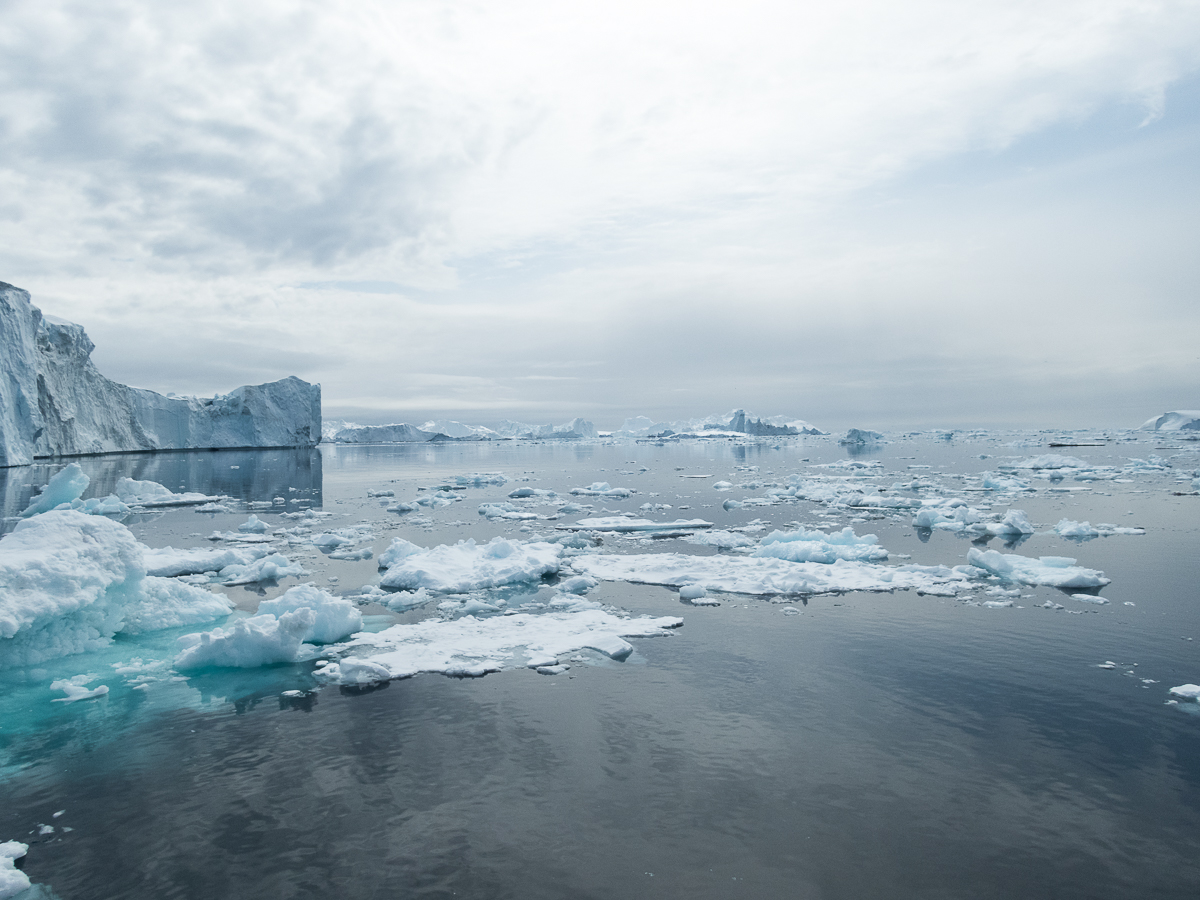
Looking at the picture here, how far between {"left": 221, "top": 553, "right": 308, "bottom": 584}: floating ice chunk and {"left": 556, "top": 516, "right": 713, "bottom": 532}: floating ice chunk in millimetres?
6850

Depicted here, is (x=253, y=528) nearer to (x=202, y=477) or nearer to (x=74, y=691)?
(x=74, y=691)

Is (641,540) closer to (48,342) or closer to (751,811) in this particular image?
(751,811)

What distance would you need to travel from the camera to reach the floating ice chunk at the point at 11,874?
4.10 metres

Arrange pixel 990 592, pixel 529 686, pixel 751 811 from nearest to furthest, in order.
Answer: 1. pixel 751 811
2. pixel 529 686
3. pixel 990 592

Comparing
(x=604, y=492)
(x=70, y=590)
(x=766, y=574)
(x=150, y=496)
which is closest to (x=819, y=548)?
(x=766, y=574)

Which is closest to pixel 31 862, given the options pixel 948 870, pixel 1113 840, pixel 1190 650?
pixel 948 870

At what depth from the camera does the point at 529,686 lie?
7215 millimetres

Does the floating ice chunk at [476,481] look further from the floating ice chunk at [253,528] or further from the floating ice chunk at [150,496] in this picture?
the floating ice chunk at [253,528]

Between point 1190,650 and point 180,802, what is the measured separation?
10.2 metres

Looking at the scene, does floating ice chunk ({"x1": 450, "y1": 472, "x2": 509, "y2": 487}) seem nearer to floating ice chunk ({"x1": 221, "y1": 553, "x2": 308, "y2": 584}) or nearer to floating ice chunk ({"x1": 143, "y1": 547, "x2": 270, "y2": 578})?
floating ice chunk ({"x1": 143, "y1": 547, "x2": 270, "y2": 578})

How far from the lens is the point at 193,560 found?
43.7ft

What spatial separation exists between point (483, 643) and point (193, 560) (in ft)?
26.2

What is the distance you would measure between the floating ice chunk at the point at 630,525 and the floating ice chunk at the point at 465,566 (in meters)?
4.07

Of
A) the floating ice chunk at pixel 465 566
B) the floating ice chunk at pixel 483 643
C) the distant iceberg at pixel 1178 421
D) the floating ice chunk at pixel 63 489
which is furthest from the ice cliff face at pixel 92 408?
the distant iceberg at pixel 1178 421
